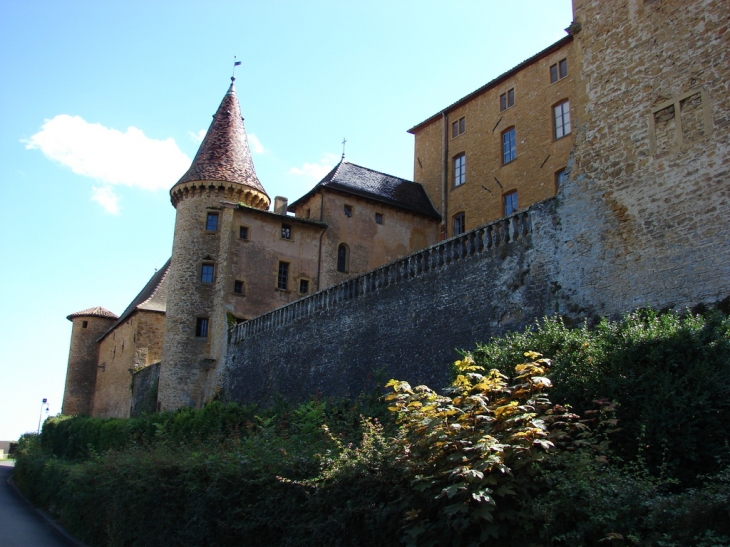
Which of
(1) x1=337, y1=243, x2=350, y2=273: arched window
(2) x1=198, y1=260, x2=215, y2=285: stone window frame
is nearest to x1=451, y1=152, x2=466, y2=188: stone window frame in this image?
(1) x1=337, y1=243, x2=350, y2=273: arched window

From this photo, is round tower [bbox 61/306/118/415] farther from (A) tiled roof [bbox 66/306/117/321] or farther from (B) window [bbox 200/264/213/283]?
(B) window [bbox 200/264/213/283]

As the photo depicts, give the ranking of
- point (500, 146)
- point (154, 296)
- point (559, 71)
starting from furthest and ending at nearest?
1. point (154, 296)
2. point (500, 146)
3. point (559, 71)

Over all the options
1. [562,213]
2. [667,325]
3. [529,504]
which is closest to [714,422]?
[667,325]

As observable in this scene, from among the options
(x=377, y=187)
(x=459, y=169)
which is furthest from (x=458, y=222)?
(x=377, y=187)

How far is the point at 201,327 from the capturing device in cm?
3272

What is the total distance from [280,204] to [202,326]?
7760mm

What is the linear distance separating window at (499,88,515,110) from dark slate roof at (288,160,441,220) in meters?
6.44

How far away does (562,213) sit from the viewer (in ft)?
54.5

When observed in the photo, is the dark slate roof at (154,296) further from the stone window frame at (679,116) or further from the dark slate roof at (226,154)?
the stone window frame at (679,116)

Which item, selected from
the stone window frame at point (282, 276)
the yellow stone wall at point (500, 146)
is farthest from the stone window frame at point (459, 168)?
the stone window frame at point (282, 276)

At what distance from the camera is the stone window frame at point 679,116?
14.1 m

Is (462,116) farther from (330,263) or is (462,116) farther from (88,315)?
(88,315)

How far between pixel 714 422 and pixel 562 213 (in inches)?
354

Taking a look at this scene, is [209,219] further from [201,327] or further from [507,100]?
[507,100]
